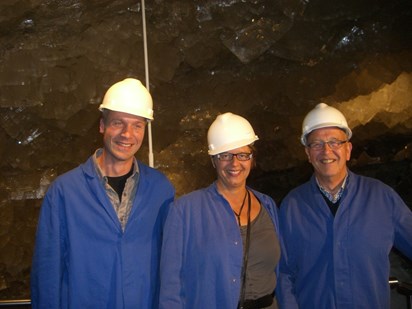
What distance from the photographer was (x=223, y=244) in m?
1.76

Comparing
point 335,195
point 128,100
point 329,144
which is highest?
point 128,100

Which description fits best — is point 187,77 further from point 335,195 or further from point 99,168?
point 335,195

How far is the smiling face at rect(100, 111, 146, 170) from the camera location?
189 cm

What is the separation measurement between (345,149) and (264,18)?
1918mm

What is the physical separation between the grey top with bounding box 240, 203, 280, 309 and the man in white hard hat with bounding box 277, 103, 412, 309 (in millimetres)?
188

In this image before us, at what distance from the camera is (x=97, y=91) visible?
359 cm

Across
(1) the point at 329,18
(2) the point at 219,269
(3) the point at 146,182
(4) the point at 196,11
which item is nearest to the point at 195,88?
(4) the point at 196,11

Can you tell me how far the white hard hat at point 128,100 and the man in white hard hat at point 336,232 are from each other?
91 centimetres

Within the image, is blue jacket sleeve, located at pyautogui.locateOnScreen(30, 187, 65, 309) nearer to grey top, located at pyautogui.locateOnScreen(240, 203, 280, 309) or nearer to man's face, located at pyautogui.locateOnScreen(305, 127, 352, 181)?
grey top, located at pyautogui.locateOnScreen(240, 203, 280, 309)

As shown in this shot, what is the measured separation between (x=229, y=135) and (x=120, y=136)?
54 centimetres

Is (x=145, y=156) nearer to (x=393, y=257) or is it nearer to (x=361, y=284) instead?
(x=361, y=284)

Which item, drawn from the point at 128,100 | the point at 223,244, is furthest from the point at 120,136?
the point at 223,244

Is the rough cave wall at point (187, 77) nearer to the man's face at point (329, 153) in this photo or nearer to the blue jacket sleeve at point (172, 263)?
the man's face at point (329, 153)

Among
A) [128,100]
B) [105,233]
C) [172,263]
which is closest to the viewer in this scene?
[172,263]
